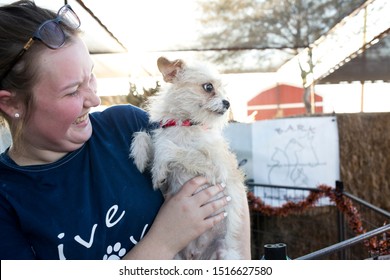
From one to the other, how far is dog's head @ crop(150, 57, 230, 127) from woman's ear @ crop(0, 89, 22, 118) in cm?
54

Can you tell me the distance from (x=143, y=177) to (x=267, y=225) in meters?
3.30

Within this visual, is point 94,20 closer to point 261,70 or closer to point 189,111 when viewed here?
point 189,111

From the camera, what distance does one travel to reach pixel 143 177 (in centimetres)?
111

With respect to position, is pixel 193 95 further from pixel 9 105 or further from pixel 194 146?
pixel 9 105

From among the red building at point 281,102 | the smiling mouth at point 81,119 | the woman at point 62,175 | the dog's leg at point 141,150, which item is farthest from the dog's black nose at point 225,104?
the red building at point 281,102

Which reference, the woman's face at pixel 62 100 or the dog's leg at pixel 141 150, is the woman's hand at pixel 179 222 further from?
the woman's face at pixel 62 100

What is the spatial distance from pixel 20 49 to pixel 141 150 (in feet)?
1.52

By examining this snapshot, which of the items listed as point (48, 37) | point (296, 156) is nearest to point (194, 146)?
point (48, 37)

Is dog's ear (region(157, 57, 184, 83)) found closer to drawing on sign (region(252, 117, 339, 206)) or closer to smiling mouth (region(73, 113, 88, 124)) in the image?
smiling mouth (region(73, 113, 88, 124))

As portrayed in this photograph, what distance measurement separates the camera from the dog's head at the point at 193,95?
1367 millimetres

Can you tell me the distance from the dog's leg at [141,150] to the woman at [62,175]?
4.3 inches

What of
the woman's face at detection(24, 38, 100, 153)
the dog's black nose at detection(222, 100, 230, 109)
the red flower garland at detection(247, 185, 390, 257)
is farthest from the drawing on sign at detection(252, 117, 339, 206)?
the woman's face at detection(24, 38, 100, 153)

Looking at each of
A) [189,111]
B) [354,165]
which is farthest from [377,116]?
[189,111]

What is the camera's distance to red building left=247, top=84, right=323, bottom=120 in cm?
1005
